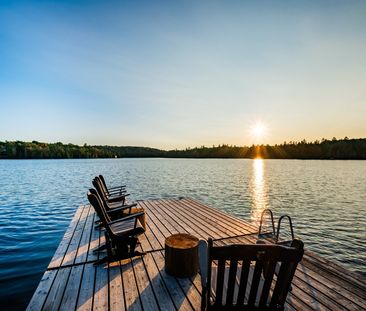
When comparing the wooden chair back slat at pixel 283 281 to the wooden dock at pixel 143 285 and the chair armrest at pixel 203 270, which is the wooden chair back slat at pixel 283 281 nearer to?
the chair armrest at pixel 203 270

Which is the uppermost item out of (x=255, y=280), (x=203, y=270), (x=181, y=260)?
(x=255, y=280)

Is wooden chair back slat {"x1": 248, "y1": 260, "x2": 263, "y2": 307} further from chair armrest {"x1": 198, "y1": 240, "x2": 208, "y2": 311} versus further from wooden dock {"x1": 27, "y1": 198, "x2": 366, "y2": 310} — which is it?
wooden dock {"x1": 27, "y1": 198, "x2": 366, "y2": 310}

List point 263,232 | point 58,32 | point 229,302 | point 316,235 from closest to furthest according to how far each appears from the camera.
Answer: point 229,302 < point 263,232 < point 58,32 < point 316,235

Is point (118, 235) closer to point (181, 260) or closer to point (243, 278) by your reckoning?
point (181, 260)

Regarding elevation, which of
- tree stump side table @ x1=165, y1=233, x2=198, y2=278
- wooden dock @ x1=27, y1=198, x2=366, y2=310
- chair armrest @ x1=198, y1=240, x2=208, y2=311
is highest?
chair armrest @ x1=198, y1=240, x2=208, y2=311

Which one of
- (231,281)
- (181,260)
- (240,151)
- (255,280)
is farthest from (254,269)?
(240,151)

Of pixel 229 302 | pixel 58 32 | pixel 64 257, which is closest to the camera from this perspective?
pixel 229 302

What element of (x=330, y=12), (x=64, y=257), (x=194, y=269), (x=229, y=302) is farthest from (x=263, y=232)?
(x=330, y=12)

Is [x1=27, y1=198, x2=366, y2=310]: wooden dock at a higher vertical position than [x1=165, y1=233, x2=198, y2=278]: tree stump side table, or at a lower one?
lower

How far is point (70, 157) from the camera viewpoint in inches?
4373

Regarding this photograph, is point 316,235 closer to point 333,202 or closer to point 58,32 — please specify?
point 333,202

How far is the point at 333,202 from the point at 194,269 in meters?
15.4

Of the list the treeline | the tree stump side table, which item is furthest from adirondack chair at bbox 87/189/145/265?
the treeline

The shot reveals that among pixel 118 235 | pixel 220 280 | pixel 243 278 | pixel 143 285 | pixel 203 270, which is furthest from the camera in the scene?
pixel 118 235
